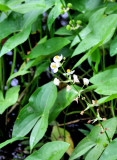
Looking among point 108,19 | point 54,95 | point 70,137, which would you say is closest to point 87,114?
point 70,137

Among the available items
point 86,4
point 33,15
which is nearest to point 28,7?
point 33,15

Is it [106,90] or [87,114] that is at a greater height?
[106,90]

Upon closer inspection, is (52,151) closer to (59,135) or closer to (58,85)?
(58,85)

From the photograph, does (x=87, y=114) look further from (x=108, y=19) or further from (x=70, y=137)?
(x=108, y=19)

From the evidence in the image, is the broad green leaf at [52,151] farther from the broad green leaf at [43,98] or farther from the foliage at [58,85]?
the broad green leaf at [43,98]

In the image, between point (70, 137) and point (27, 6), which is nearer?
point (27, 6)

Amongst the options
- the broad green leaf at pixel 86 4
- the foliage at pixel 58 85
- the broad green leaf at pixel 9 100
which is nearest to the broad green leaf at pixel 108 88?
the foliage at pixel 58 85

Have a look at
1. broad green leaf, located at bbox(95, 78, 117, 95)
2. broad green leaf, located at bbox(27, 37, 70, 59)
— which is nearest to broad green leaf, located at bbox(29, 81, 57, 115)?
broad green leaf, located at bbox(27, 37, 70, 59)
